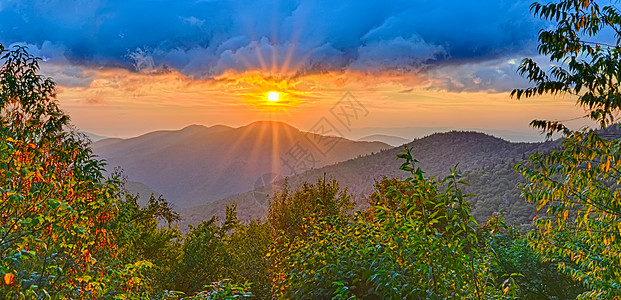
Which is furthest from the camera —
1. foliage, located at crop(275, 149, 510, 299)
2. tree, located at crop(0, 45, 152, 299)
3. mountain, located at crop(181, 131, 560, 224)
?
mountain, located at crop(181, 131, 560, 224)

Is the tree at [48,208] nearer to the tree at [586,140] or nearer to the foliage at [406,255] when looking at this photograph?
the foliage at [406,255]

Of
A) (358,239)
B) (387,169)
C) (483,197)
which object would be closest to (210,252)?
(358,239)

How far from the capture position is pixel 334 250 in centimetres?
768

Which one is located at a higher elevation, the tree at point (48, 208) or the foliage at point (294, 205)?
the tree at point (48, 208)

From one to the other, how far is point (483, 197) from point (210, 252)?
159ft

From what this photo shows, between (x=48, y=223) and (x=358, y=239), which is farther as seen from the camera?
(x=358, y=239)

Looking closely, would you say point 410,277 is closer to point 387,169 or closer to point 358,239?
point 358,239

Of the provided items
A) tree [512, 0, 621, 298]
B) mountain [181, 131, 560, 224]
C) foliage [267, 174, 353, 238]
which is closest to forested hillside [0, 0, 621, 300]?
tree [512, 0, 621, 298]

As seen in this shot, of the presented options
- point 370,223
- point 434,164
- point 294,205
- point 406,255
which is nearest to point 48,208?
point 406,255

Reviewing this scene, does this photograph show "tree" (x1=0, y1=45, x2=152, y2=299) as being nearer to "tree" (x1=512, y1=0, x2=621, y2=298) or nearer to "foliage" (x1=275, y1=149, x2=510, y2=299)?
"foliage" (x1=275, y1=149, x2=510, y2=299)

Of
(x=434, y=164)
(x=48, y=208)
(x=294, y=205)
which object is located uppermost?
(x=48, y=208)

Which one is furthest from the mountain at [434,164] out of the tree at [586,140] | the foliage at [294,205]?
the tree at [586,140]

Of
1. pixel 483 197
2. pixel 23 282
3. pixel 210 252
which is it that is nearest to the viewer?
pixel 23 282

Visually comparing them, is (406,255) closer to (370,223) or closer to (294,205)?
(370,223)
